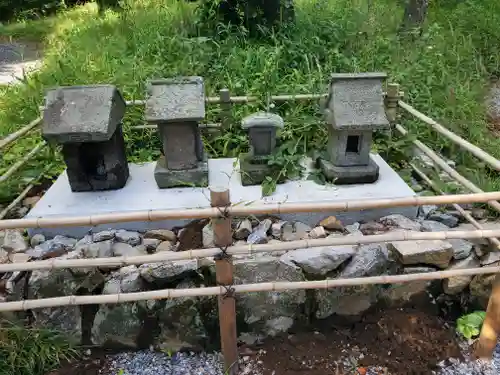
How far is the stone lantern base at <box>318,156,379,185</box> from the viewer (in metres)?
3.25

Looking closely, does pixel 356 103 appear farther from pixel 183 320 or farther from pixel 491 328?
pixel 183 320

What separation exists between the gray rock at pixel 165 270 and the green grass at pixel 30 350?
2.23 ft

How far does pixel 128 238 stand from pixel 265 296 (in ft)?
3.23

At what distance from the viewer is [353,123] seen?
305 centimetres

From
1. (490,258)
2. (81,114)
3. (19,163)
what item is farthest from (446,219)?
(19,163)

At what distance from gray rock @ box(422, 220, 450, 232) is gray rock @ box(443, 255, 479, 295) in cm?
24

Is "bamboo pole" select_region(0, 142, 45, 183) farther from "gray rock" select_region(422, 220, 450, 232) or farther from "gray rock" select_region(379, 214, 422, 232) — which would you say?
"gray rock" select_region(422, 220, 450, 232)

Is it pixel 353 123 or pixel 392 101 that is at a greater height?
pixel 353 123

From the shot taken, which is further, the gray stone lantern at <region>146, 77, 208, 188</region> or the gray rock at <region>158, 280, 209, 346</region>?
the gray stone lantern at <region>146, 77, 208, 188</region>

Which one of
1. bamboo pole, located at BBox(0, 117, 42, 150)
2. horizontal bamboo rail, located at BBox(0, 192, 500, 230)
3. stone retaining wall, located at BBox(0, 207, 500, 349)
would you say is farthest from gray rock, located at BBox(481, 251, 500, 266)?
bamboo pole, located at BBox(0, 117, 42, 150)

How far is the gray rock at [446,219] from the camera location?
304cm

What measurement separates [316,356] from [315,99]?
2.41 m

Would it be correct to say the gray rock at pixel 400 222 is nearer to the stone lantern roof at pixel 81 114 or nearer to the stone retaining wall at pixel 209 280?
the stone retaining wall at pixel 209 280

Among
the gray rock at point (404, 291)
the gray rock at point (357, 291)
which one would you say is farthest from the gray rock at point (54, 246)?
the gray rock at point (404, 291)
